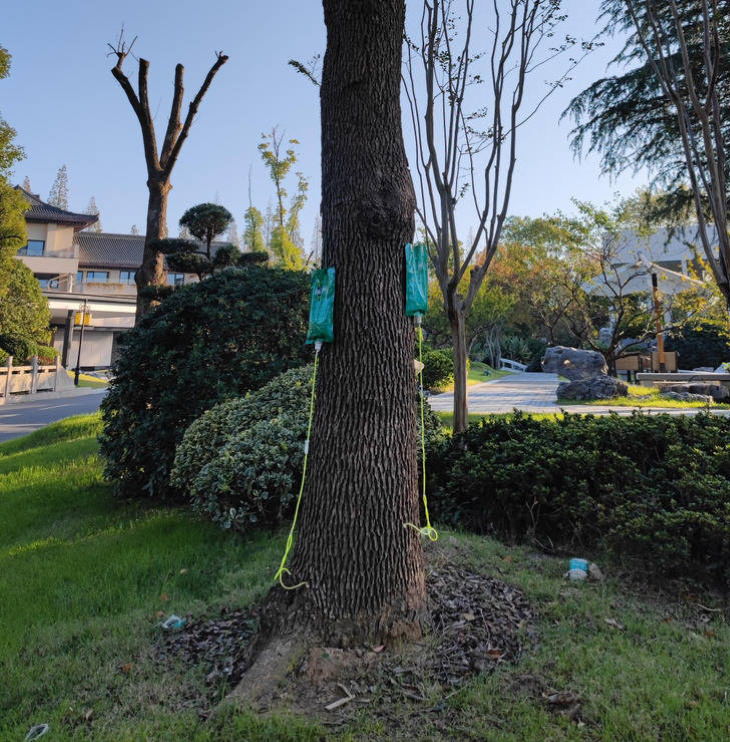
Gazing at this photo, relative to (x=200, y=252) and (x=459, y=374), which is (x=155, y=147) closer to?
(x=200, y=252)

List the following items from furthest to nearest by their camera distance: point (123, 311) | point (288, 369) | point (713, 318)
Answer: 1. point (123, 311)
2. point (713, 318)
3. point (288, 369)

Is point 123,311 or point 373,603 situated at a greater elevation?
point 123,311

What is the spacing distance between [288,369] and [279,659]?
3.31 m

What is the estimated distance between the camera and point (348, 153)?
2.34 m

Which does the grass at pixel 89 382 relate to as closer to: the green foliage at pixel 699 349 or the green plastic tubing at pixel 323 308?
the green foliage at pixel 699 349

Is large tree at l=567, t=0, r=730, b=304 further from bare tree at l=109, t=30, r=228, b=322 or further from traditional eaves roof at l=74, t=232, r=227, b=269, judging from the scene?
traditional eaves roof at l=74, t=232, r=227, b=269

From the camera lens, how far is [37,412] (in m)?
14.6

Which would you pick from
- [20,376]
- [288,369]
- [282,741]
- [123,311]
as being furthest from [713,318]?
[123,311]

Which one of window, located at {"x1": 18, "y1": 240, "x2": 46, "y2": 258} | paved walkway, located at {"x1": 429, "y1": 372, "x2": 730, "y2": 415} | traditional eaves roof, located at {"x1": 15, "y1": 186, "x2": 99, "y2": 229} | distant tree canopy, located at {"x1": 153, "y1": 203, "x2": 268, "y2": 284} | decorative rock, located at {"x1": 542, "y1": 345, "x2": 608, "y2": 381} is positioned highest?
traditional eaves roof, located at {"x1": 15, "y1": 186, "x2": 99, "y2": 229}

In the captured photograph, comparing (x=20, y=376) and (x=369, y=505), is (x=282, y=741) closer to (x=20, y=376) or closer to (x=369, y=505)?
(x=369, y=505)

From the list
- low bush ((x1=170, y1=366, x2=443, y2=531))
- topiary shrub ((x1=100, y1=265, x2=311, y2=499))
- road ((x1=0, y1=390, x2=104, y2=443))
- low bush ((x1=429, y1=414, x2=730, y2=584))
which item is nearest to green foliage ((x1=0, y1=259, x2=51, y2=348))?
road ((x1=0, y1=390, x2=104, y2=443))

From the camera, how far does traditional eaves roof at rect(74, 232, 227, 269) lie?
124 ft

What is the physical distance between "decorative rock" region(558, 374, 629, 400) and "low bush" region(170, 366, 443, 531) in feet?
28.6

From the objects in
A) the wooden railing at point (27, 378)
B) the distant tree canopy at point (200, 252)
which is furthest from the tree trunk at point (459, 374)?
the wooden railing at point (27, 378)
